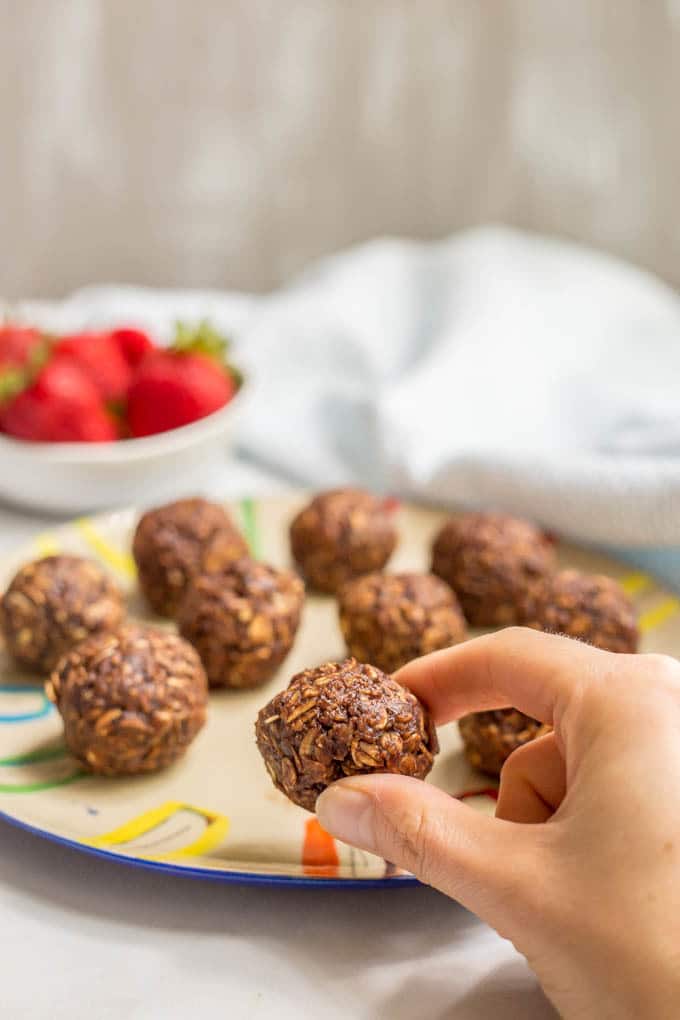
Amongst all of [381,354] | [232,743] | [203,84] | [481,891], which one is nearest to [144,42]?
[203,84]

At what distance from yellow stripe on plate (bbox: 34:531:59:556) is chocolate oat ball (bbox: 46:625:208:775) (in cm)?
46

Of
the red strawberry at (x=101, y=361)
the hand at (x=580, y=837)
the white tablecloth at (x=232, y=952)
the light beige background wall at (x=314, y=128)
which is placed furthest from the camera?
the light beige background wall at (x=314, y=128)

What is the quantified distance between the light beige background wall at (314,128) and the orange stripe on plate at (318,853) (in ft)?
6.41

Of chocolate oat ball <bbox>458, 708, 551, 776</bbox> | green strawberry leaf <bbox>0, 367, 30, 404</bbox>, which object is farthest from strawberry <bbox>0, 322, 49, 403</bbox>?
chocolate oat ball <bbox>458, 708, 551, 776</bbox>

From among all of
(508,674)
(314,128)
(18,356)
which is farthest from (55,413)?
(314,128)

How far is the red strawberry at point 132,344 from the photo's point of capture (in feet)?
7.36

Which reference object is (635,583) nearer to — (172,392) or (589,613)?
(589,613)

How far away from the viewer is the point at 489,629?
1.73m

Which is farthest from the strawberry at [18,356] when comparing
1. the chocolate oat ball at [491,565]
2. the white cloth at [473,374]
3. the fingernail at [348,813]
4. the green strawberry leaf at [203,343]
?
the fingernail at [348,813]

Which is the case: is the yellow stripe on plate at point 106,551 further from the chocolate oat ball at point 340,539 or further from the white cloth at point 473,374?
the white cloth at point 473,374

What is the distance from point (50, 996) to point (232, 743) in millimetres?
362

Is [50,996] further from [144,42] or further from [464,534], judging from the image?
[144,42]

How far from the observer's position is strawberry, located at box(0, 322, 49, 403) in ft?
6.76

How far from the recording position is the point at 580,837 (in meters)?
0.95
